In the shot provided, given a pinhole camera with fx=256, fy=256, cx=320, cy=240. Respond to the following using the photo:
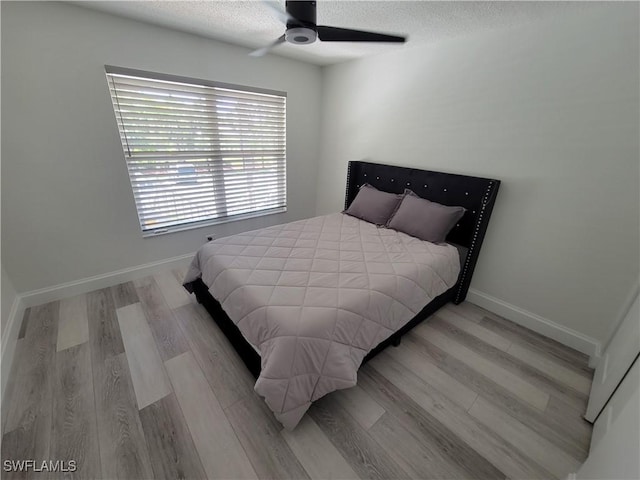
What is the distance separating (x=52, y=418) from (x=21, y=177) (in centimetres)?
174

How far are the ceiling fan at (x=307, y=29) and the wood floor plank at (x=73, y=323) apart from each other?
2.44 m

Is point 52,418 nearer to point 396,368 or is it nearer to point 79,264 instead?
point 79,264

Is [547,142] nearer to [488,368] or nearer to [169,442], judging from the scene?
[488,368]

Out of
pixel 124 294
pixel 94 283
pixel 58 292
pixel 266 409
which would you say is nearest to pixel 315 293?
pixel 266 409

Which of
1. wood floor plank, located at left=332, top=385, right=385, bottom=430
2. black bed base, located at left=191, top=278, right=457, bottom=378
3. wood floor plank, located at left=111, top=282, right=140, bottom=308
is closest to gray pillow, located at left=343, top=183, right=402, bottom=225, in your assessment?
black bed base, located at left=191, top=278, right=457, bottom=378

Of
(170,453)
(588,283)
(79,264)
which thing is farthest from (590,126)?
(79,264)

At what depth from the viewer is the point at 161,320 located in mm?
2078

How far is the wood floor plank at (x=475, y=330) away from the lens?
1.99m

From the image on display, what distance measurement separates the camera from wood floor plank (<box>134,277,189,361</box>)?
1818 mm

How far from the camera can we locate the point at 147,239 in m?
2.63

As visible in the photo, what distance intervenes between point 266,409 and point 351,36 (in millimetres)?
2154

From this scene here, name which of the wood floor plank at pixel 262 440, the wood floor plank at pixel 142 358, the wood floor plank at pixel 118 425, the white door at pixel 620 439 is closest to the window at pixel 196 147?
the wood floor plank at pixel 142 358

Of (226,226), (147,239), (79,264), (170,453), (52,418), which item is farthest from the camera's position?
(226,226)

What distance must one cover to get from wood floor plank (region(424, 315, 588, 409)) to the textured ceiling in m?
2.29
